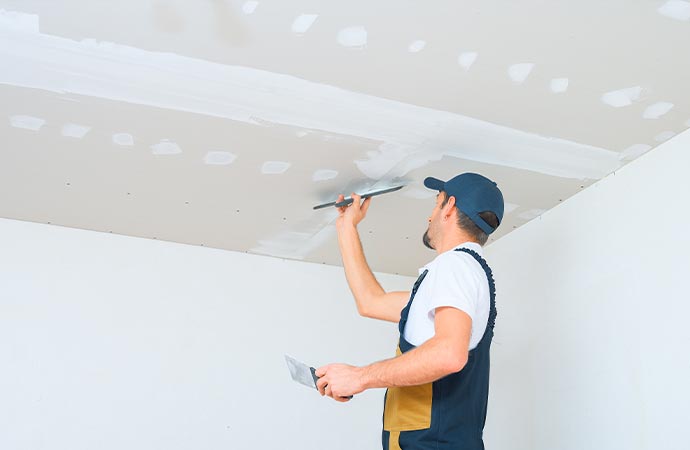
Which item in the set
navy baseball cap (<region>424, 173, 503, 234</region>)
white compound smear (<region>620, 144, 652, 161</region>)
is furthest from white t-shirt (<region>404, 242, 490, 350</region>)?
white compound smear (<region>620, 144, 652, 161</region>)

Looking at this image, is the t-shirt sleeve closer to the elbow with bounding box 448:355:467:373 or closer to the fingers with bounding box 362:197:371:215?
the elbow with bounding box 448:355:467:373

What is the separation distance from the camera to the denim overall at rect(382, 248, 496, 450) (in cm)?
207

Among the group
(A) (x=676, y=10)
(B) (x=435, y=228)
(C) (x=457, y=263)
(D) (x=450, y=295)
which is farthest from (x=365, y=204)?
(A) (x=676, y=10)

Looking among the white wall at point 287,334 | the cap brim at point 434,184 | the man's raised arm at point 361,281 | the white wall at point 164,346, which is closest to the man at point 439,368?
the cap brim at point 434,184

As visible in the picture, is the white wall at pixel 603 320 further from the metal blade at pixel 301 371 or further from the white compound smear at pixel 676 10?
the metal blade at pixel 301 371

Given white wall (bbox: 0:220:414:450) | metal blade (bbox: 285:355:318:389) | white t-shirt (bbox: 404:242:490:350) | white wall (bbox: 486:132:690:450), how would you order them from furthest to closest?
white wall (bbox: 0:220:414:450)
white wall (bbox: 486:132:690:450)
metal blade (bbox: 285:355:318:389)
white t-shirt (bbox: 404:242:490:350)

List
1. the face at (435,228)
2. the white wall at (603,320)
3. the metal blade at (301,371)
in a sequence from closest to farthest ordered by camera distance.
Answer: the metal blade at (301,371), the white wall at (603,320), the face at (435,228)

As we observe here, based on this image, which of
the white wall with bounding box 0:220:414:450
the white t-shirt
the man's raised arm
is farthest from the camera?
the white wall with bounding box 0:220:414:450

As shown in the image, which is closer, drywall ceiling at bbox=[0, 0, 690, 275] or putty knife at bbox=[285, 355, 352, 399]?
drywall ceiling at bbox=[0, 0, 690, 275]

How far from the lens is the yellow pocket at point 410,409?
2.09 meters

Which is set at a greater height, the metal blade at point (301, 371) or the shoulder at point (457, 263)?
the shoulder at point (457, 263)

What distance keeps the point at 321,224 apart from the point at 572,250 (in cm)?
106

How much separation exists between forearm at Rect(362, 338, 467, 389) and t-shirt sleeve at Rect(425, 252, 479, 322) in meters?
0.12

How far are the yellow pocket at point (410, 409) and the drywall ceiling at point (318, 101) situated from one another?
34.7 inches
